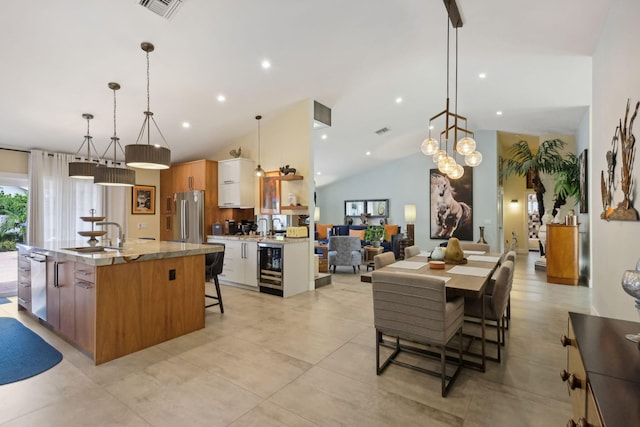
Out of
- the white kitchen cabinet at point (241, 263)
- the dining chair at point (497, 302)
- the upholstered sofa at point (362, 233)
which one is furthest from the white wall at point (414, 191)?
the dining chair at point (497, 302)

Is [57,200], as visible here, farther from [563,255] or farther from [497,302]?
[563,255]

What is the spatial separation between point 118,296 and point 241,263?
266cm

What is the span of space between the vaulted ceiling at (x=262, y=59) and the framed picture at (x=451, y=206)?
313cm

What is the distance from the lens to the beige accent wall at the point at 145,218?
22.3 ft

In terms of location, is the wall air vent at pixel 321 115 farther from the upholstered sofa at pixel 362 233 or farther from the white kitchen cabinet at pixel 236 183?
the upholstered sofa at pixel 362 233

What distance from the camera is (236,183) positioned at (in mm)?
5973

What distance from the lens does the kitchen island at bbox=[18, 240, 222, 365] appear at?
270cm

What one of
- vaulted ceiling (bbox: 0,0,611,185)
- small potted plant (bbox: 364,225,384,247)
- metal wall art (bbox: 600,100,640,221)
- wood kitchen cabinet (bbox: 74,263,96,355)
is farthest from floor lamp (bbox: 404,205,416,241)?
wood kitchen cabinet (bbox: 74,263,96,355)

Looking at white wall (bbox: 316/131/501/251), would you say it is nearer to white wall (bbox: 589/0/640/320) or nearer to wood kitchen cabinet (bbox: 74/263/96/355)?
white wall (bbox: 589/0/640/320)

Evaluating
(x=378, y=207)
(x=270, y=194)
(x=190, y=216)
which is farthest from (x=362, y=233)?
(x=190, y=216)

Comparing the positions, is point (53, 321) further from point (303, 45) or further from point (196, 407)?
point (303, 45)

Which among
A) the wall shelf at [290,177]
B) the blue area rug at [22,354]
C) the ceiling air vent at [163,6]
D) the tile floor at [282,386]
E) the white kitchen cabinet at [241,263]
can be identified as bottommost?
the tile floor at [282,386]

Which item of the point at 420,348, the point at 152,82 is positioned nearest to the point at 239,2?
the point at 152,82

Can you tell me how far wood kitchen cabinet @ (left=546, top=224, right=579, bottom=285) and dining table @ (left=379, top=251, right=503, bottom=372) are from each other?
306 cm
